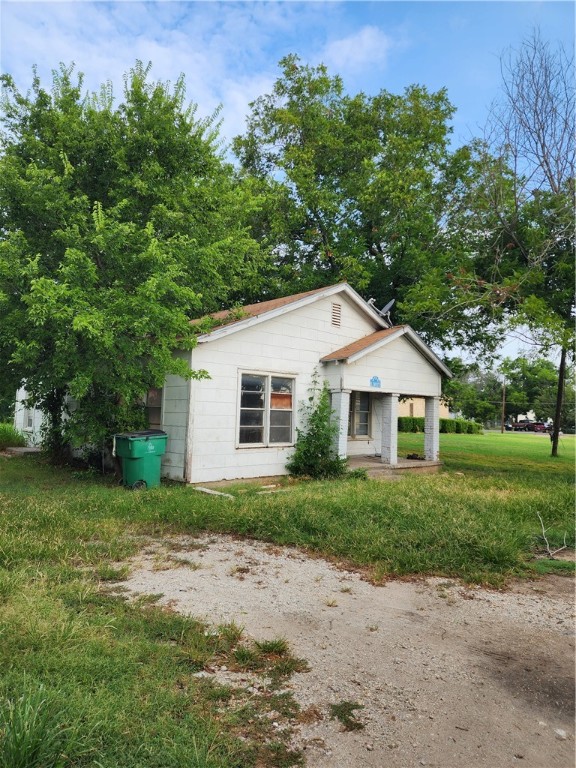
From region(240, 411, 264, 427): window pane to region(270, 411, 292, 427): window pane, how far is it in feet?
1.08

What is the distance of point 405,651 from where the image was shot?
3305mm

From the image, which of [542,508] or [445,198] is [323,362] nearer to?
[542,508]

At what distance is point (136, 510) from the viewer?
702 cm

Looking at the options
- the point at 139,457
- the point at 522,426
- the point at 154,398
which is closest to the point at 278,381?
the point at 154,398

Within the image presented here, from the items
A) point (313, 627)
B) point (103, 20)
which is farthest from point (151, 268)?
point (313, 627)

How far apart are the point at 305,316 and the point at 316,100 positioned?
1353 centimetres

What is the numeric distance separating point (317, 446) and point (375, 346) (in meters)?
2.98

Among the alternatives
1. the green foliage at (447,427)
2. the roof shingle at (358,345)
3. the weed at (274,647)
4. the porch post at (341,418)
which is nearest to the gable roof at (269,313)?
the roof shingle at (358,345)

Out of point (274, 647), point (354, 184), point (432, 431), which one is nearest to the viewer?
point (274, 647)

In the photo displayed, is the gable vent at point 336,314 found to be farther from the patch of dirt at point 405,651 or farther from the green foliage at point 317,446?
the patch of dirt at point 405,651

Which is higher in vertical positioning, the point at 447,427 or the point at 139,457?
the point at 139,457

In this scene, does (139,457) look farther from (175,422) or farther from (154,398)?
(154,398)

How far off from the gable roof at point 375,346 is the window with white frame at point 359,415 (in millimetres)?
2277

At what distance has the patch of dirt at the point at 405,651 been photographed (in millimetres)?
2350
